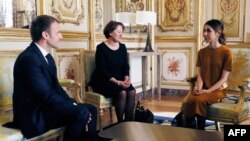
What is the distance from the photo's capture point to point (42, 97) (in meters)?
2.07

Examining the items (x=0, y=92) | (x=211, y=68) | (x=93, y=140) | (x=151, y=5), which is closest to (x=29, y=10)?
(x=0, y=92)

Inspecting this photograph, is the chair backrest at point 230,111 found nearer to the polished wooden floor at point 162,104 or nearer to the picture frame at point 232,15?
the polished wooden floor at point 162,104

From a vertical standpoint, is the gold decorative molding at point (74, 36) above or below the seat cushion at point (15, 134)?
above

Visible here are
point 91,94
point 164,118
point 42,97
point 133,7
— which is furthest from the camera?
point 133,7

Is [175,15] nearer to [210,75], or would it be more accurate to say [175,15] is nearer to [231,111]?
[210,75]

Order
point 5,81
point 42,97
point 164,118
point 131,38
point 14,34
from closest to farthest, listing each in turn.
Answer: point 42,97
point 5,81
point 14,34
point 164,118
point 131,38

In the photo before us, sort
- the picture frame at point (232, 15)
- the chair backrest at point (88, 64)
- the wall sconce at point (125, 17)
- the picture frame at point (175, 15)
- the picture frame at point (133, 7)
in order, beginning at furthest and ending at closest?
the picture frame at point (175, 15) < the picture frame at point (133, 7) < the picture frame at point (232, 15) < the wall sconce at point (125, 17) < the chair backrest at point (88, 64)

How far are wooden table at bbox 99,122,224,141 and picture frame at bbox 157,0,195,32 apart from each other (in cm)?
315

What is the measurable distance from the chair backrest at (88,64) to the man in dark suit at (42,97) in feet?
3.25

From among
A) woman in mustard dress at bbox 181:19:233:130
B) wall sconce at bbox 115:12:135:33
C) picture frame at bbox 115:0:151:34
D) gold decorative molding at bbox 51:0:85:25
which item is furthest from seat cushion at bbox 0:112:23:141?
picture frame at bbox 115:0:151:34

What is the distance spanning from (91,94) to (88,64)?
0.33 m

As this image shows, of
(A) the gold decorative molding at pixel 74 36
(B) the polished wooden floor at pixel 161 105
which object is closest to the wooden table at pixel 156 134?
(B) the polished wooden floor at pixel 161 105

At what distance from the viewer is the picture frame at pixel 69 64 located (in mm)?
3565

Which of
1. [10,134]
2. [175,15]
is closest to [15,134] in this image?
[10,134]
